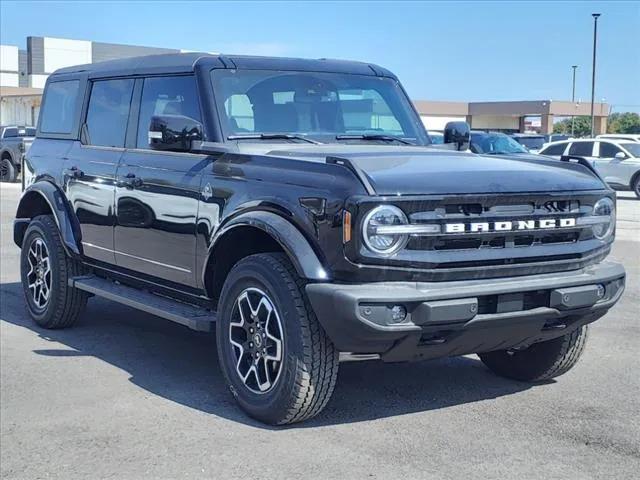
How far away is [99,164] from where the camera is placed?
22.1ft

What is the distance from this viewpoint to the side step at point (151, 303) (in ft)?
18.1

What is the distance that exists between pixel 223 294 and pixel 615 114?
336 ft

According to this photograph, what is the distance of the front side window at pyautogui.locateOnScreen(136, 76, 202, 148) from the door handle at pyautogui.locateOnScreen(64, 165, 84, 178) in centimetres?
79

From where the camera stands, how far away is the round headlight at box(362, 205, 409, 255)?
439 centimetres

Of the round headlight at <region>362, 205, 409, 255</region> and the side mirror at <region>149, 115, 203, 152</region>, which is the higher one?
the side mirror at <region>149, 115, 203, 152</region>

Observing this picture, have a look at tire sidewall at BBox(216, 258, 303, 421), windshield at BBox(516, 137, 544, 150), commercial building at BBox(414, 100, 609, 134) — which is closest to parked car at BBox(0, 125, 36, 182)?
windshield at BBox(516, 137, 544, 150)

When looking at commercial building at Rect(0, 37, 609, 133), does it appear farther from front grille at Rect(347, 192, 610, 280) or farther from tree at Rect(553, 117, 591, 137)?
front grille at Rect(347, 192, 610, 280)

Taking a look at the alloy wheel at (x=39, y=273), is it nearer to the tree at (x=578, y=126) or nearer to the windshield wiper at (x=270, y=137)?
the windshield wiper at (x=270, y=137)

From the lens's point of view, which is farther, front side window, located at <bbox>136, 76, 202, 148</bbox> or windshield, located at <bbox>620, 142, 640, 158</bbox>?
windshield, located at <bbox>620, 142, 640, 158</bbox>

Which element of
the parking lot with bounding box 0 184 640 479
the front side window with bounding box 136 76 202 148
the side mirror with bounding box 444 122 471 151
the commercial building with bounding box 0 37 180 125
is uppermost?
the commercial building with bounding box 0 37 180 125

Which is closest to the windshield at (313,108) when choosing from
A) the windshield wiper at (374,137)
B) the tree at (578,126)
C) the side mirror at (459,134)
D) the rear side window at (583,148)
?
the windshield wiper at (374,137)

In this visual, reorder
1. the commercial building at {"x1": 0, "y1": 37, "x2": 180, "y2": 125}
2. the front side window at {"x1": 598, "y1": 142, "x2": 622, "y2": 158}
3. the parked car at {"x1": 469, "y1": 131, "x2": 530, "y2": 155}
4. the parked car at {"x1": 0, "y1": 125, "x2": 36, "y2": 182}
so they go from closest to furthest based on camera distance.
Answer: the parked car at {"x1": 469, "y1": 131, "x2": 530, "y2": 155} → the front side window at {"x1": 598, "y1": 142, "x2": 622, "y2": 158} → the parked car at {"x1": 0, "y1": 125, "x2": 36, "y2": 182} → the commercial building at {"x1": 0, "y1": 37, "x2": 180, "y2": 125}

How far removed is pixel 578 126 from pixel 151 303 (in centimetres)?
7105

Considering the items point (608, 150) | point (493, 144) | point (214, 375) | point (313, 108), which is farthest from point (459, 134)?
point (608, 150)
